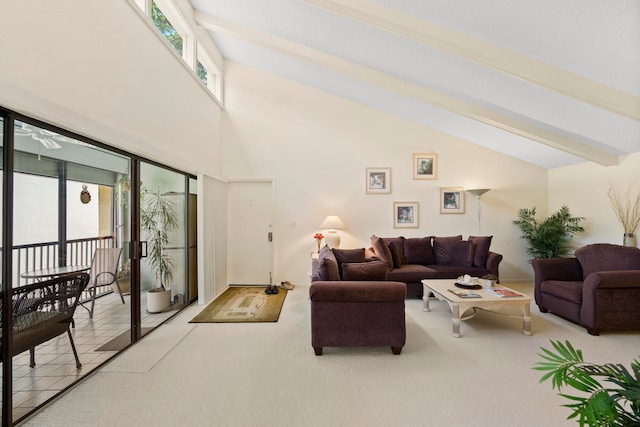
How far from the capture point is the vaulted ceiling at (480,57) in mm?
2250

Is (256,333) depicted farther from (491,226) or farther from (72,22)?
(491,226)

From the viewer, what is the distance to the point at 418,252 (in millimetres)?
4719

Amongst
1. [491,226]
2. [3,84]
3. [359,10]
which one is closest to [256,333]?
[3,84]

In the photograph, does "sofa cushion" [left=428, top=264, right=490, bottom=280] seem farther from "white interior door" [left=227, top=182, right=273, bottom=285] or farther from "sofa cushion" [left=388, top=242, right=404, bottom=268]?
"white interior door" [left=227, top=182, right=273, bottom=285]

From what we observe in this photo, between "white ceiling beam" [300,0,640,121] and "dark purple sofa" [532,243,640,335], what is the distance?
1.76 metres

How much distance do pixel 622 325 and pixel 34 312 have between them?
536 cm

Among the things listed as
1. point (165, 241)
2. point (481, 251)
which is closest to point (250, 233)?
point (165, 241)

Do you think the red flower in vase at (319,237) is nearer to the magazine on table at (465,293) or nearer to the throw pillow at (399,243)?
the throw pillow at (399,243)

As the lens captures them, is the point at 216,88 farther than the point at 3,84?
Yes

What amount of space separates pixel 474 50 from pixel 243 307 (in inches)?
163

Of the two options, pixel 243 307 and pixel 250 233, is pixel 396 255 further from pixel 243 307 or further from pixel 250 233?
pixel 250 233

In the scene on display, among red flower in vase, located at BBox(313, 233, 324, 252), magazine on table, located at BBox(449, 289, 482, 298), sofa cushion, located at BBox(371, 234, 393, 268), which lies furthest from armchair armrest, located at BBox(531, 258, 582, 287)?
red flower in vase, located at BBox(313, 233, 324, 252)

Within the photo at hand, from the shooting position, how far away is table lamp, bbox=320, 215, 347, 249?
4.65 metres

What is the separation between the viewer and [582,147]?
3943 mm
